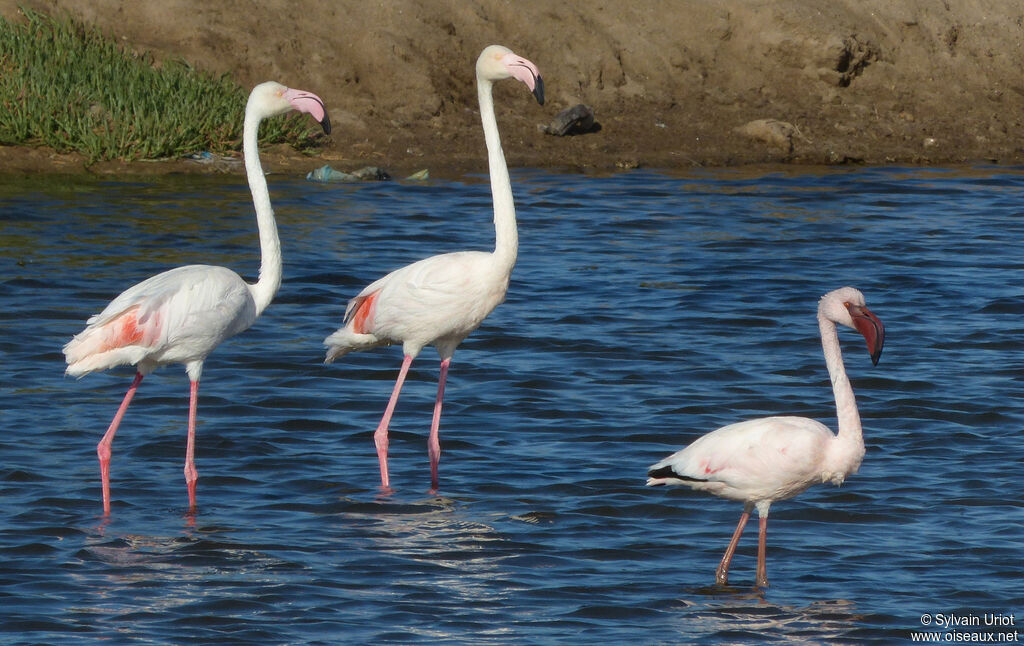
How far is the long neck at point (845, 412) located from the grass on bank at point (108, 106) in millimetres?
9358

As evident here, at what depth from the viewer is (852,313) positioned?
21.9 ft

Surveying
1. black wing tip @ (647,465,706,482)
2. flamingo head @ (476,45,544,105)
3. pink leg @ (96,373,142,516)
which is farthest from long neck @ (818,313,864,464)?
pink leg @ (96,373,142,516)

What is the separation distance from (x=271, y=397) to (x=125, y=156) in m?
6.17

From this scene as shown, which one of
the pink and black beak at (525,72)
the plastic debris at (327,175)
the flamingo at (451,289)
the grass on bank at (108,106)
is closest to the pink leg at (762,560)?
the flamingo at (451,289)

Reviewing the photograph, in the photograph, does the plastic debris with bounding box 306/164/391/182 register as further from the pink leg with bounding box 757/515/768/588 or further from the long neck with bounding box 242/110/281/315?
the pink leg with bounding box 757/515/768/588

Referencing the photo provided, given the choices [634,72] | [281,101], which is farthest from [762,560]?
[634,72]

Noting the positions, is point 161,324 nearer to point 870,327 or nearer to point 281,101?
point 281,101

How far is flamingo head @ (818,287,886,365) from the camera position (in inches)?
258

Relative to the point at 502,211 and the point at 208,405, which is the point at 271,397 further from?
the point at 502,211

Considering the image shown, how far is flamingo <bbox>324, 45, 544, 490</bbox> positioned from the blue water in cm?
71

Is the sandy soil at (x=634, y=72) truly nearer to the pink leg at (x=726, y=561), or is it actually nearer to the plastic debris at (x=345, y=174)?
the plastic debris at (x=345, y=174)

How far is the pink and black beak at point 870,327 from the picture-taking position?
21.2ft

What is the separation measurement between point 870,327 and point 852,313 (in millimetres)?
132

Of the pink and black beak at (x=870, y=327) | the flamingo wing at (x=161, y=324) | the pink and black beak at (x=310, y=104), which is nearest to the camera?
the pink and black beak at (x=870, y=327)
